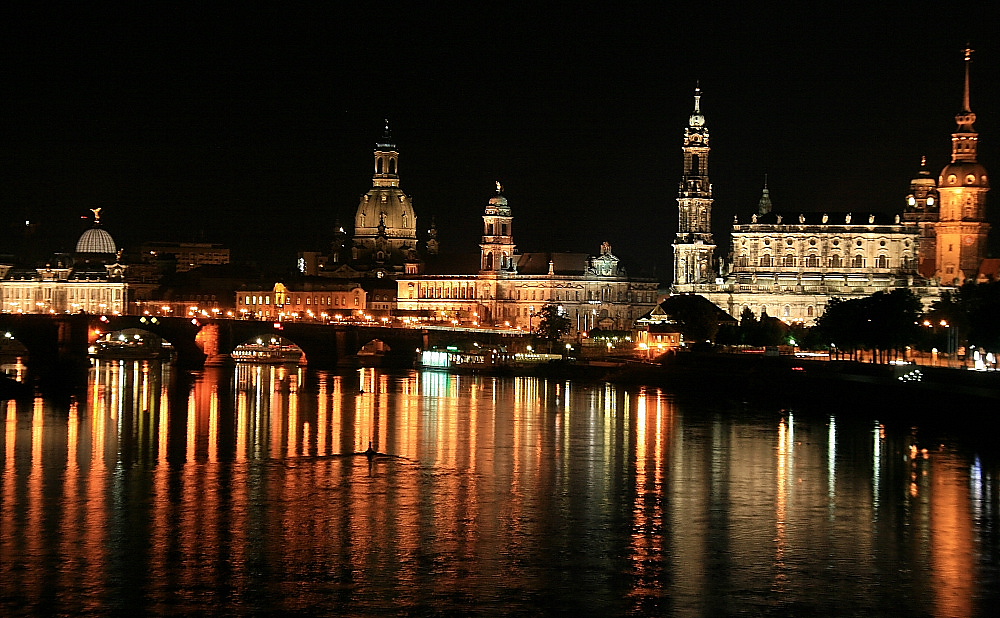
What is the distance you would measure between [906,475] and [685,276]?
91.0 metres

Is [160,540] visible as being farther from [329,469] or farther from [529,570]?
[329,469]

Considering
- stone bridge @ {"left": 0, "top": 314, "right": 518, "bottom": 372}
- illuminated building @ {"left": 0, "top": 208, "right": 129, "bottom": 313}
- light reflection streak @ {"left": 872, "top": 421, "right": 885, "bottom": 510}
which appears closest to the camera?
light reflection streak @ {"left": 872, "top": 421, "right": 885, "bottom": 510}

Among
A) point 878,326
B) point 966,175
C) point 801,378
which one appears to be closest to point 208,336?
point 878,326

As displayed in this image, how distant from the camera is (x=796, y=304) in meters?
138

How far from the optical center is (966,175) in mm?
128875

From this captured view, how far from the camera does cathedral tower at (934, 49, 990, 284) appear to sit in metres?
129

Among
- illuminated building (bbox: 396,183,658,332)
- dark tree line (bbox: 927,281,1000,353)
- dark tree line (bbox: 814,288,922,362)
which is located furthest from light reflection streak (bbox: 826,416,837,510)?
illuminated building (bbox: 396,183,658,332)

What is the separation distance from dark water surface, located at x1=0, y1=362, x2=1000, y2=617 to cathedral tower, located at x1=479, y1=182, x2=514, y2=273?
94.6m

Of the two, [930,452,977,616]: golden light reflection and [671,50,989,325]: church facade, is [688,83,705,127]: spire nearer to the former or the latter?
[671,50,989,325]: church facade

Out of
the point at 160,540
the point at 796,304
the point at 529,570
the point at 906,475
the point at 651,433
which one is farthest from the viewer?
the point at 796,304

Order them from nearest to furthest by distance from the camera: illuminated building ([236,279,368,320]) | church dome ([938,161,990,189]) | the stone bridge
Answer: the stone bridge → church dome ([938,161,990,189]) → illuminated building ([236,279,368,320])

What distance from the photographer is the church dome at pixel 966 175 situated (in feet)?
423

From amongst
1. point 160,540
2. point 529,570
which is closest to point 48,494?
point 160,540

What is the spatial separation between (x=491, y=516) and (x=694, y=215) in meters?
101
